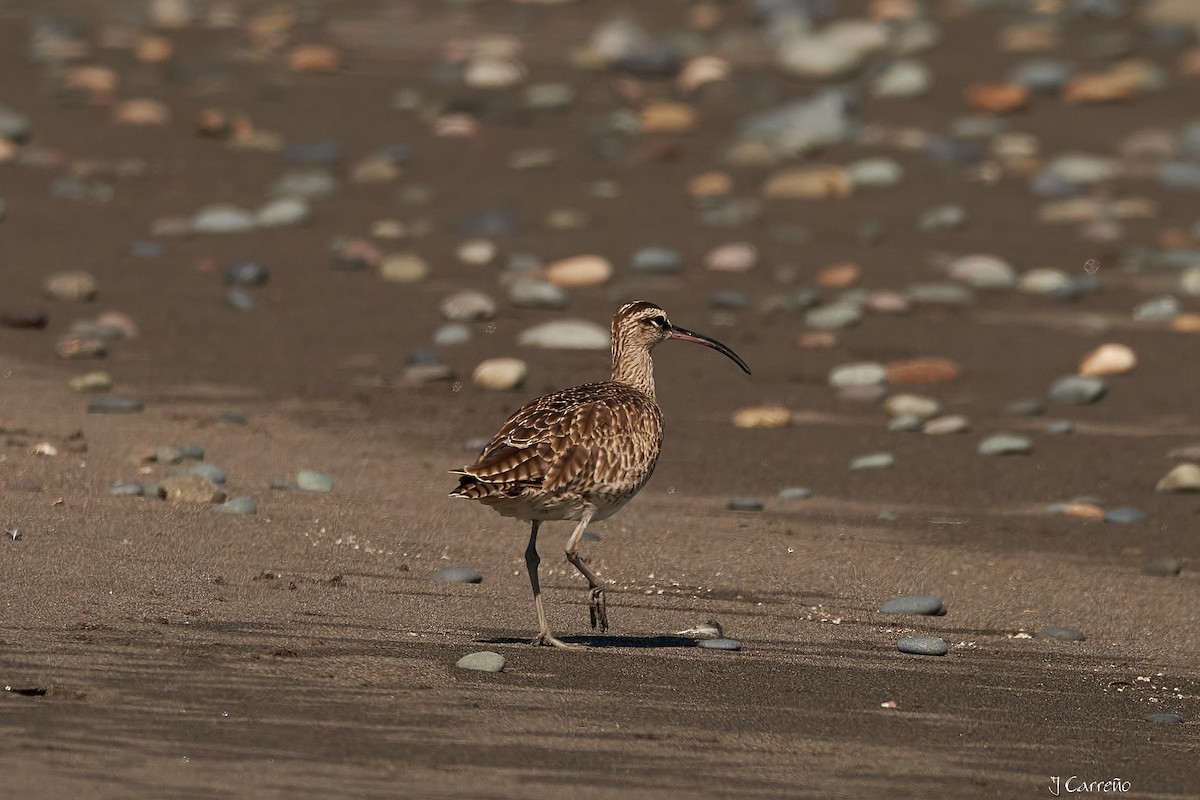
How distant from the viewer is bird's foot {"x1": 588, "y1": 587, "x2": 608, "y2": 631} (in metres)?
7.25

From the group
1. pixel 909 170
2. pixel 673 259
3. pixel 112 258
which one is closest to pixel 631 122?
pixel 909 170

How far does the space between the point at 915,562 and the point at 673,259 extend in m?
5.67

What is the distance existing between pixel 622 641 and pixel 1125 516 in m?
3.20

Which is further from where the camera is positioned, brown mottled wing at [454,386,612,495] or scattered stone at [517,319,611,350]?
scattered stone at [517,319,611,350]

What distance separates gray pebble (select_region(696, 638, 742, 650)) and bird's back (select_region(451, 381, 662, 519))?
2.02 feet

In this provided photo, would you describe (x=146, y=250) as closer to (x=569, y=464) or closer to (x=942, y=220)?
(x=942, y=220)

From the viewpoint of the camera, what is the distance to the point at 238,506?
851cm

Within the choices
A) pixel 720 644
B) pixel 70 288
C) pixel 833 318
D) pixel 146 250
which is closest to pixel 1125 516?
pixel 720 644

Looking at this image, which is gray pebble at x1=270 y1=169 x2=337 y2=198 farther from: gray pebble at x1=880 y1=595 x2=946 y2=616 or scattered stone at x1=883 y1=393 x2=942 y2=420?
gray pebble at x1=880 y1=595 x2=946 y2=616

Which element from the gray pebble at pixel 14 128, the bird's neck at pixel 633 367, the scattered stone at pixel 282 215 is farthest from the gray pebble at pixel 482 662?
the gray pebble at pixel 14 128

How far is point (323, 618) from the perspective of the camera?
23.4 ft

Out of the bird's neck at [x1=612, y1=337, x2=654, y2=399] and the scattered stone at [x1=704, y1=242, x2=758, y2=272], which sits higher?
the scattered stone at [x1=704, y1=242, x2=758, y2=272]
